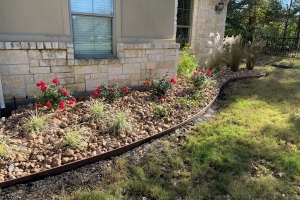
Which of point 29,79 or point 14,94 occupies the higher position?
point 29,79

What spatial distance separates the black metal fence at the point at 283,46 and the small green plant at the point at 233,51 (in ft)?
20.7

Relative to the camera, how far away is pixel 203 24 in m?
7.42

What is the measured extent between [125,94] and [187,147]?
72.2 inches

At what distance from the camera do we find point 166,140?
2.92 metres

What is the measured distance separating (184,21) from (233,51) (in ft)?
6.38

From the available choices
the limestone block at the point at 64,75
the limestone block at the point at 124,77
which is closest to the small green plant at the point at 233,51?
the limestone block at the point at 124,77

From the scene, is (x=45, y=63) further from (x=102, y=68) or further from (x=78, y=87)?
(x=102, y=68)

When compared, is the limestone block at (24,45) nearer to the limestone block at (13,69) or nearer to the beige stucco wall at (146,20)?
the limestone block at (13,69)

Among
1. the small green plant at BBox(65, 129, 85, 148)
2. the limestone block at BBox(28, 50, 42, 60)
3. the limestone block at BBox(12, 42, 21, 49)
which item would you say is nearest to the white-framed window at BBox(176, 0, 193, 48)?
the limestone block at BBox(28, 50, 42, 60)

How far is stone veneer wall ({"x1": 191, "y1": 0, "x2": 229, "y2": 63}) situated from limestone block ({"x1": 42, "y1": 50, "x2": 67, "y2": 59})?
4926 millimetres

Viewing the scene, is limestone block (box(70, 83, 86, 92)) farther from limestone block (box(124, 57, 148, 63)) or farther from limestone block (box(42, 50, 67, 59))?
limestone block (box(124, 57, 148, 63))

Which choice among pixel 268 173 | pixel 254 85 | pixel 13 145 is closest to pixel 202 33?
pixel 254 85

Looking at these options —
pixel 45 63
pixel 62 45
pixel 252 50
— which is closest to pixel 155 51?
pixel 62 45

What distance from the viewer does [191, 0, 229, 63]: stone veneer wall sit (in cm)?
720
